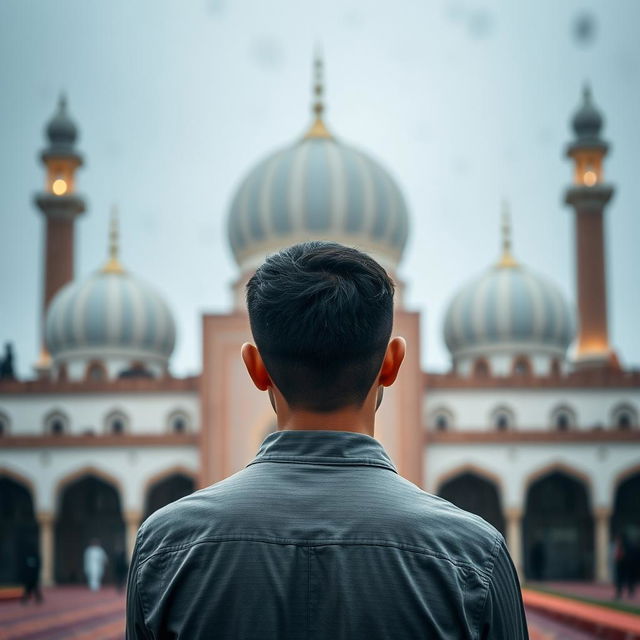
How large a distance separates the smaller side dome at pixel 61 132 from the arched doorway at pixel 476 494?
1504 cm

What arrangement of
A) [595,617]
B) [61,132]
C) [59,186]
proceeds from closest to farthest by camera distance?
[595,617] < [59,186] < [61,132]

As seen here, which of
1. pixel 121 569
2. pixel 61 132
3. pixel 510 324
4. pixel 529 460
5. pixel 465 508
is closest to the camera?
pixel 121 569

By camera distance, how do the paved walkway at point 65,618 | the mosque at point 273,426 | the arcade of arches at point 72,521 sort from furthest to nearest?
1. the arcade of arches at point 72,521
2. the mosque at point 273,426
3. the paved walkway at point 65,618

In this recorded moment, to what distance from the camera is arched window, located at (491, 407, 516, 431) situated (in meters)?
23.8

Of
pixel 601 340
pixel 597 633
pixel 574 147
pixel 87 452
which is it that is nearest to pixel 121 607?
pixel 597 633

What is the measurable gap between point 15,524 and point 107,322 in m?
6.28

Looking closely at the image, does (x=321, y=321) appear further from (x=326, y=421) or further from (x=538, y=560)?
(x=538, y=560)

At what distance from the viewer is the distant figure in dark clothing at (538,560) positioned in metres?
22.2

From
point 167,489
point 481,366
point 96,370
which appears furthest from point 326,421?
point 96,370

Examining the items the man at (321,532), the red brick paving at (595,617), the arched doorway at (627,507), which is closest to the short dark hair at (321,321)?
the man at (321,532)

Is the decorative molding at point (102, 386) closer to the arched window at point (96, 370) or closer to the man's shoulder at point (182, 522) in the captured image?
the arched window at point (96, 370)

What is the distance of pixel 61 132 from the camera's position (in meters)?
32.8

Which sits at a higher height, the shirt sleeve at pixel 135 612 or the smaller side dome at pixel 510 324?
the smaller side dome at pixel 510 324

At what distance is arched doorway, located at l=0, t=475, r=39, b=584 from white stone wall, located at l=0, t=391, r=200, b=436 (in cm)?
114
